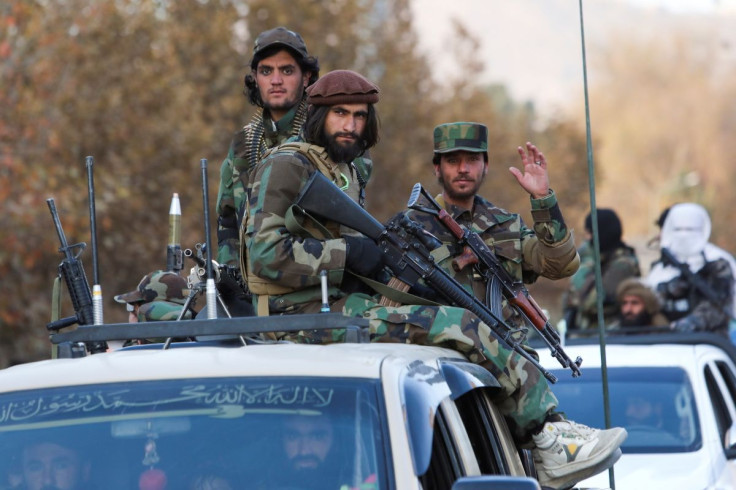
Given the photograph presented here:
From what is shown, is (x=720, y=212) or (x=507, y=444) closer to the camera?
(x=507, y=444)

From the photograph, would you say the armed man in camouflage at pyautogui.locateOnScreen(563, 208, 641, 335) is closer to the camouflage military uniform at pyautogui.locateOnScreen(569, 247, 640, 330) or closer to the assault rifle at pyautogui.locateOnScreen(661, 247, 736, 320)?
the camouflage military uniform at pyautogui.locateOnScreen(569, 247, 640, 330)

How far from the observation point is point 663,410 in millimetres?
8227

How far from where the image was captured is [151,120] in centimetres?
2495

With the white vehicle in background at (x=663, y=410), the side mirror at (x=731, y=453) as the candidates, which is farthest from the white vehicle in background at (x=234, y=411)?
the side mirror at (x=731, y=453)

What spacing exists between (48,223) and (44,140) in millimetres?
1393

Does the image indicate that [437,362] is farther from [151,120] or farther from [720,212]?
[720,212]

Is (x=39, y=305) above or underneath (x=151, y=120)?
underneath

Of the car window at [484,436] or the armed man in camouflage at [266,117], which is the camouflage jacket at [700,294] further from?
the car window at [484,436]

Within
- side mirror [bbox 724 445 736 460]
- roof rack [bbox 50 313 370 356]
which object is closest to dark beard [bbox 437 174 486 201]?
side mirror [bbox 724 445 736 460]

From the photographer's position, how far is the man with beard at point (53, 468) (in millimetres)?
3814

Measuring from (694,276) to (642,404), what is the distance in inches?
178

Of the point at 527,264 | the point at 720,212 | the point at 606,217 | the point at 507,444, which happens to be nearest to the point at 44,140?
the point at 606,217

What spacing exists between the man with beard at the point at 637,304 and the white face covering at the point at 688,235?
1.39 m

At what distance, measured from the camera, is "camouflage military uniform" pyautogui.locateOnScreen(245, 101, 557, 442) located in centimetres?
489
